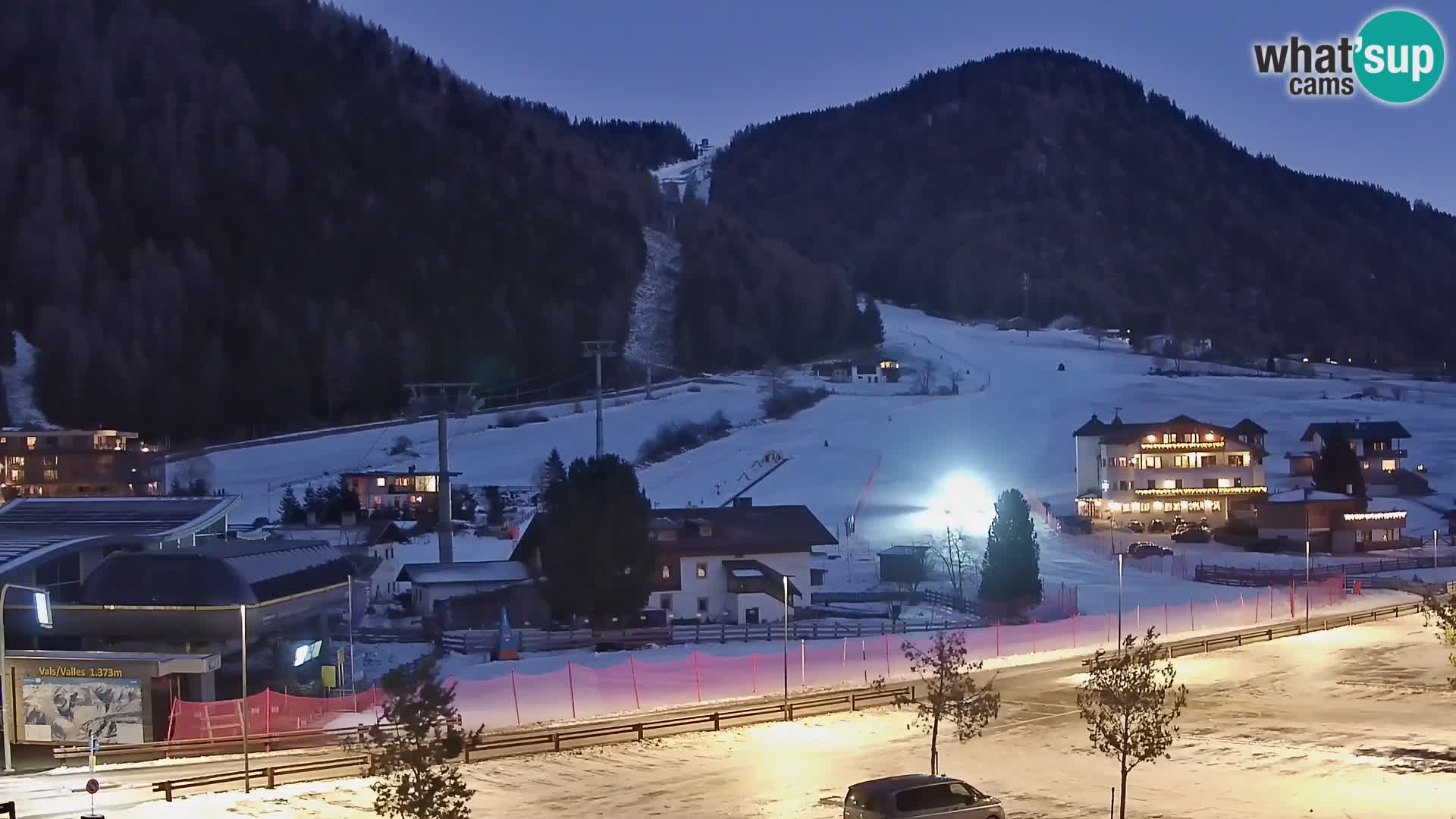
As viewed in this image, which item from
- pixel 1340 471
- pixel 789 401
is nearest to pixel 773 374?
pixel 789 401

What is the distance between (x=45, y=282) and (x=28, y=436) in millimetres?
68602

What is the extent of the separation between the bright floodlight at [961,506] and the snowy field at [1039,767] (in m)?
29.5

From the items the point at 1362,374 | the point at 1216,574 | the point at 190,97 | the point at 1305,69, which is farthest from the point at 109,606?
the point at 190,97

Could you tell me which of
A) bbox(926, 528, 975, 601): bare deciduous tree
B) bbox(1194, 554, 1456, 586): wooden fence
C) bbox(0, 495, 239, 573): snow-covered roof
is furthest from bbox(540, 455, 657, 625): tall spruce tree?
bbox(1194, 554, 1456, 586): wooden fence

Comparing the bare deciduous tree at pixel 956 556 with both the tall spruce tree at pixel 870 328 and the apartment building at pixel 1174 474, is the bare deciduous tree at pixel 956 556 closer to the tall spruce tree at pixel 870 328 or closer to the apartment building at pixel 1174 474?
the apartment building at pixel 1174 474

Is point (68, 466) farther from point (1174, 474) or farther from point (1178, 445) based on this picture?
point (1178, 445)

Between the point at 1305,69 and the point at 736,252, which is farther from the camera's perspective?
the point at 736,252

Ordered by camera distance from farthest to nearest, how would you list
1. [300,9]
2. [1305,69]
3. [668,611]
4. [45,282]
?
[300,9]
[45,282]
[668,611]
[1305,69]

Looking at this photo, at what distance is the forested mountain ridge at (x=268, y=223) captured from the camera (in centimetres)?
12531

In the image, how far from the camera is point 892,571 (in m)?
50.8

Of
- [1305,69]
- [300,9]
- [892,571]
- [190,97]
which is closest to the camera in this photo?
[1305,69]

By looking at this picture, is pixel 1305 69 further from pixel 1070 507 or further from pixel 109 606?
pixel 1070 507

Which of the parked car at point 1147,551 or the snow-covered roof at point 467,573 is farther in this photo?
the parked car at point 1147,551

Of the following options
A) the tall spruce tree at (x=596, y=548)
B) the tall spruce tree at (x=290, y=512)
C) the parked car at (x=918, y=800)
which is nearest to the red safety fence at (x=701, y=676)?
the tall spruce tree at (x=596, y=548)
